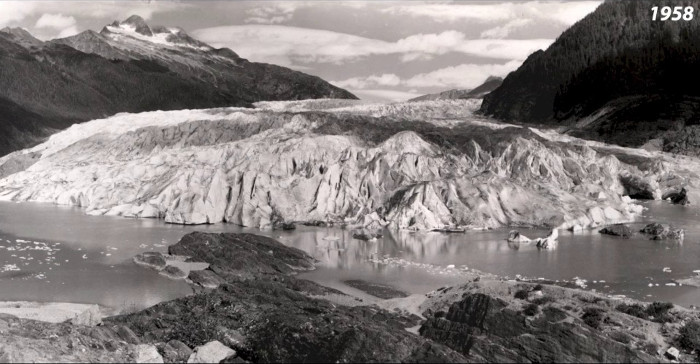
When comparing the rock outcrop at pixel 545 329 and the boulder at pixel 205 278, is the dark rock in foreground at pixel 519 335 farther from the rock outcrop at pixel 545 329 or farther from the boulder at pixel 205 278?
the boulder at pixel 205 278

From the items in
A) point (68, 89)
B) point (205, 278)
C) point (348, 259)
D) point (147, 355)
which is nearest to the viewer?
point (147, 355)

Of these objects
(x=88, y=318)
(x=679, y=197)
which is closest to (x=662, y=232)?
(x=679, y=197)

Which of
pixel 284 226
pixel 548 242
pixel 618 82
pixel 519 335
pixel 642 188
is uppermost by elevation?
pixel 618 82

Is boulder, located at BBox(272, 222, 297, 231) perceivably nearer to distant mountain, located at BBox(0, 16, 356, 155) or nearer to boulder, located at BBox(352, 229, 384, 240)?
boulder, located at BBox(352, 229, 384, 240)

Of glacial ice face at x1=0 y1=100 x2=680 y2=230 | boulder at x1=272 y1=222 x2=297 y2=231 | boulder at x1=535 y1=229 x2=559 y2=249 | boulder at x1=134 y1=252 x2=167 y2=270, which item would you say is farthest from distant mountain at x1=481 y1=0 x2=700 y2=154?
boulder at x1=134 y1=252 x2=167 y2=270

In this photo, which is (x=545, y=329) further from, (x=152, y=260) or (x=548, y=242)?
(x=548, y=242)

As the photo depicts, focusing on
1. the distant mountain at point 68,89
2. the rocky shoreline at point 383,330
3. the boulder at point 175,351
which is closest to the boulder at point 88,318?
the rocky shoreline at point 383,330
